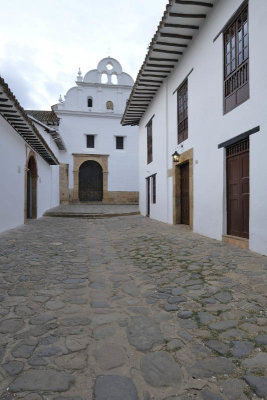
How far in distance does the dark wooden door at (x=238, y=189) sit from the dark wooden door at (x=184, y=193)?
2794 millimetres

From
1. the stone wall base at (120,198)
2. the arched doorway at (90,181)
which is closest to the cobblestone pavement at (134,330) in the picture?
the stone wall base at (120,198)

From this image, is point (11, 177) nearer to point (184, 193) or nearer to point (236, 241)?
point (184, 193)

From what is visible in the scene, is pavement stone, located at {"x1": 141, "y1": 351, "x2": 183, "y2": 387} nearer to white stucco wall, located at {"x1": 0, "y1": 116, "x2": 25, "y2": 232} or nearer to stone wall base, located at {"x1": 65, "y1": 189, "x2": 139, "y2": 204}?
white stucco wall, located at {"x1": 0, "y1": 116, "x2": 25, "y2": 232}

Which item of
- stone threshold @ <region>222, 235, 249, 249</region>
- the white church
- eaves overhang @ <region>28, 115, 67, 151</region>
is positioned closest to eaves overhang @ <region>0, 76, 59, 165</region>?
eaves overhang @ <region>28, 115, 67, 151</region>

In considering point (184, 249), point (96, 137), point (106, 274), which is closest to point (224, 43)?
point (184, 249)

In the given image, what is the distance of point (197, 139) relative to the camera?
7.30m

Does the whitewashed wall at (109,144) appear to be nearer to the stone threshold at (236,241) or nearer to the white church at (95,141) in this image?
the white church at (95,141)

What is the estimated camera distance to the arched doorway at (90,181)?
69.9ft

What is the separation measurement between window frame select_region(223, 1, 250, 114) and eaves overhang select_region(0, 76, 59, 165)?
15.7 ft

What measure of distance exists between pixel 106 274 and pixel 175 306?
1383 mm

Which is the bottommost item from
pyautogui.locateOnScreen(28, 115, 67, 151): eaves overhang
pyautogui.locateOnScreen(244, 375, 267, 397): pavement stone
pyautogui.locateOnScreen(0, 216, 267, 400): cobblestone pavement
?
pyautogui.locateOnScreen(0, 216, 267, 400): cobblestone pavement

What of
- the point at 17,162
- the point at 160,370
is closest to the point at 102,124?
the point at 17,162

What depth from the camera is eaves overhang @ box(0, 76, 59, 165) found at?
607cm

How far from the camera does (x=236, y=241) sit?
5.45 metres
